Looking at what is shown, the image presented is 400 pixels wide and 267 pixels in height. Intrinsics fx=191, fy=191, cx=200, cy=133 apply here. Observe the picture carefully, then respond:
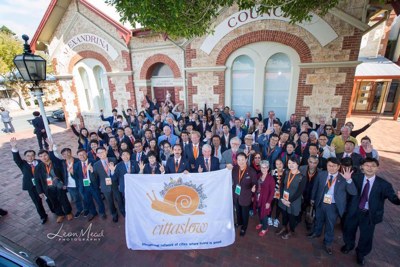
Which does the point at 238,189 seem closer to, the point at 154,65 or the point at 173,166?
the point at 173,166

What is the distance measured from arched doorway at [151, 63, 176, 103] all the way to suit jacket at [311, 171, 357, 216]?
7948 mm

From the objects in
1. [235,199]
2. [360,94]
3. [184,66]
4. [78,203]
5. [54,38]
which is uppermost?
[54,38]

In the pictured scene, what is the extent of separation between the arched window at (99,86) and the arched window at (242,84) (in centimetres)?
817

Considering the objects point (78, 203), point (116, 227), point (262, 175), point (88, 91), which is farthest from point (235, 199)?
point (88, 91)

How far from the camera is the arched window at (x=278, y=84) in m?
7.73

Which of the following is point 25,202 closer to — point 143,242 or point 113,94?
point 143,242

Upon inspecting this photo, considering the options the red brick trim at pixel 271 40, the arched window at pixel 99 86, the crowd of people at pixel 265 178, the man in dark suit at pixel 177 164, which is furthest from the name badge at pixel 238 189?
the arched window at pixel 99 86

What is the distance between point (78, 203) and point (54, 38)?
1154cm

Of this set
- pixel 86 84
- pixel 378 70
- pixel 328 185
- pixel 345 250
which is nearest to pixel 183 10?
pixel 328 185

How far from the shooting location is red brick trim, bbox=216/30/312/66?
7086 mm

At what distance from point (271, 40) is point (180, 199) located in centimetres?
688

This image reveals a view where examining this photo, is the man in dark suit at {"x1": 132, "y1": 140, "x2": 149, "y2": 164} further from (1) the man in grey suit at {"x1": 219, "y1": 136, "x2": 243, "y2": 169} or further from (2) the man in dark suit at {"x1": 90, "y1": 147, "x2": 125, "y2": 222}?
(1) the man in grey suit at {"x1": 219, "y1": 136, "x2": 243, "y2": 169}

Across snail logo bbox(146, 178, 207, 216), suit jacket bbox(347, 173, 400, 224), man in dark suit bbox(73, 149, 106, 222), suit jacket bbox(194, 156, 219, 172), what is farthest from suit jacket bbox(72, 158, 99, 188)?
suit jacket bbox(347, 173, 400, 224)

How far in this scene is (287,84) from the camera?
786cm
